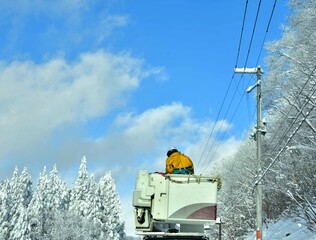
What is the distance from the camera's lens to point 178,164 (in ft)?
33.9

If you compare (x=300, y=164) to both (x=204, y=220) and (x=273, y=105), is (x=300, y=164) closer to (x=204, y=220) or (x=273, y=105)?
(x=273, y=105)

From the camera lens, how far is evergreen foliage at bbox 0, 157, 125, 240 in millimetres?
66062

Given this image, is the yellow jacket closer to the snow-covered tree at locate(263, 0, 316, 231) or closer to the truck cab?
the truck cab

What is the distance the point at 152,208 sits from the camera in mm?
9812

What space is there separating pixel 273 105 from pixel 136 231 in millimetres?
14916

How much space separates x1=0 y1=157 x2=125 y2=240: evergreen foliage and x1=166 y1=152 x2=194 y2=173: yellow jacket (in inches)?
2314

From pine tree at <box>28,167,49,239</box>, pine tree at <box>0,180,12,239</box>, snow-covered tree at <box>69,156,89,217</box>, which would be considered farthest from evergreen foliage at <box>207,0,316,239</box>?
snow-covered tree at <box>69,156,89,217</box>

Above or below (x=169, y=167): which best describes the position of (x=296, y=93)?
above

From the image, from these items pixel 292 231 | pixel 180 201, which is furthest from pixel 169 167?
pixel 292 231

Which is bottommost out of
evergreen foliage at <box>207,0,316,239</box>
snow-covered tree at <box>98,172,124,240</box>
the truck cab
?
the truck cab

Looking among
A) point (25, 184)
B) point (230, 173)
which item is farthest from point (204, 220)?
point (25, 184)

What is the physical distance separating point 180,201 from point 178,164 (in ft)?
3.02

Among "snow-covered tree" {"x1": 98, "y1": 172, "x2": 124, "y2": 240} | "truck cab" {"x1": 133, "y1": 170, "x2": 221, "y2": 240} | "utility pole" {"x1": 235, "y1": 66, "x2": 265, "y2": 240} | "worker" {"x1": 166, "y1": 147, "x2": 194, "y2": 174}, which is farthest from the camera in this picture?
"snow-covered tree" {"x1": 98, "y1": 172, "x2": 124, "y2": 240}

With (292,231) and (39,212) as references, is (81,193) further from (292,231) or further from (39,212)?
(292,231)
